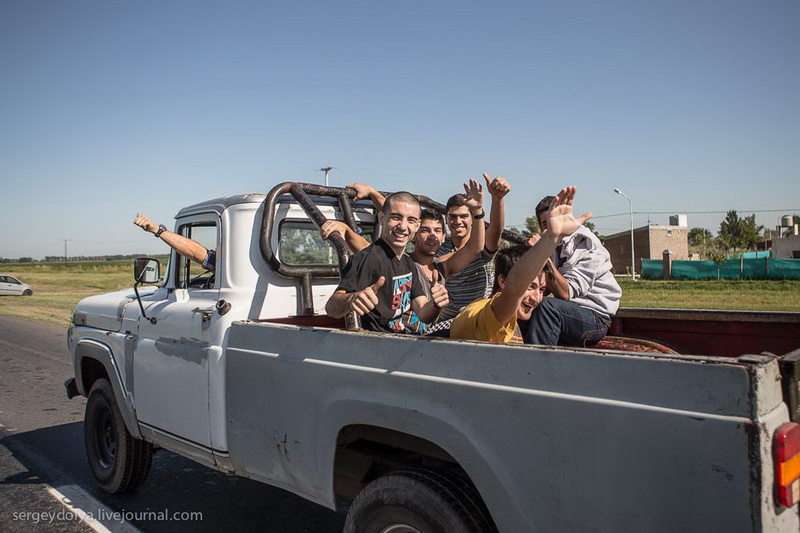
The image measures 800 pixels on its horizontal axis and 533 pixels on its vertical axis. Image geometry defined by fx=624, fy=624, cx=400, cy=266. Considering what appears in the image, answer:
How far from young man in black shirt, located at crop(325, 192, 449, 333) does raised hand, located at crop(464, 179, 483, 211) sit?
0.49 metres

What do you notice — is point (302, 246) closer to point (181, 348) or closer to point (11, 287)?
point (181, 348)

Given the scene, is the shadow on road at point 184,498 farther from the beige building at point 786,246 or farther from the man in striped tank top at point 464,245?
the beige building at point 786,246

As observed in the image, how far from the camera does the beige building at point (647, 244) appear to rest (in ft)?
194

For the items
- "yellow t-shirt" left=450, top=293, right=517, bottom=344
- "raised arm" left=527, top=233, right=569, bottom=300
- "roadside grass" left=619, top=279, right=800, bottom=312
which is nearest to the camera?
"yellow t-shirt" left=450, top=293, right=517, bottom=344

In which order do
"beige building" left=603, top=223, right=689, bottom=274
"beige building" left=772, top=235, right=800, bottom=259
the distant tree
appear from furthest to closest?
the distant tree, "beige building" left=603, top=223, right=689, bottom=274, "beige building" left=772, top=235, right=800, bottom=259

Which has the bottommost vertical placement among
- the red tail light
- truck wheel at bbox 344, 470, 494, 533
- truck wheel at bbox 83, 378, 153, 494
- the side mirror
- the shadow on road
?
the shadow on road

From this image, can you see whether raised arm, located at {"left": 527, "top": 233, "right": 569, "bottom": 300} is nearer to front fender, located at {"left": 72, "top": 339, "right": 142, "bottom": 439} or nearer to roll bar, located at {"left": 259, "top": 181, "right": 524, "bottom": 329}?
roll bar, located at {"left": 259, "top": 181, "right": 524, "bottom": 329}

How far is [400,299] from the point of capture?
3473 mm

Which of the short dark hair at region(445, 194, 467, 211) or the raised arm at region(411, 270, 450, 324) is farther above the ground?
the short dark hair at region(445, 194, 467, 211)

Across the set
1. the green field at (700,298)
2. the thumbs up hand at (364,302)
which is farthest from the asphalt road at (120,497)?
the green field at (700,298)

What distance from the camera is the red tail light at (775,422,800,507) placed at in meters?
1.70

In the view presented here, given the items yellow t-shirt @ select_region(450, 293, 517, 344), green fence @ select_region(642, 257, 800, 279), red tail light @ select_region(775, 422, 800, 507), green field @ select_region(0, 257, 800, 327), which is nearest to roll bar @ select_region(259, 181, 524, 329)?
yellow t-shirt @ select_region(450, 293, 517, 344)

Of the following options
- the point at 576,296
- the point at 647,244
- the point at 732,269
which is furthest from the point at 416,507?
the point at 647,244

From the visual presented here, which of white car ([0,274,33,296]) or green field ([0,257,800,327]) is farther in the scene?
white car ([0,274,33,296])
